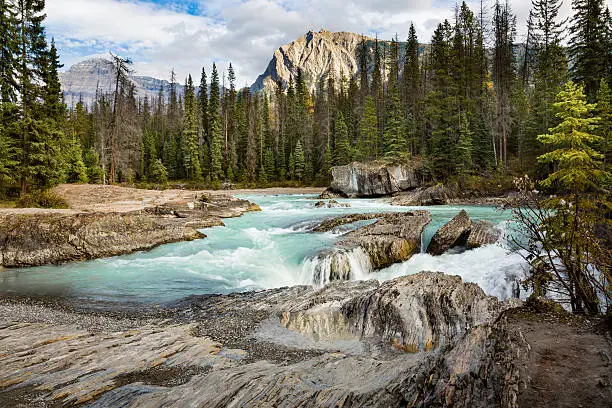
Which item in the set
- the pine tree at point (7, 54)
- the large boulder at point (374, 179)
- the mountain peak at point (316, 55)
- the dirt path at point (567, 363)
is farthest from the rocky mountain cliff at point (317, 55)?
the dirt path at point (567, 363)

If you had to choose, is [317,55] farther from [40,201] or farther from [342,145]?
[40,201]

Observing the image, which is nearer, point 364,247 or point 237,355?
point 237,355

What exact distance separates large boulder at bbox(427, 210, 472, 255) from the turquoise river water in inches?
22.3

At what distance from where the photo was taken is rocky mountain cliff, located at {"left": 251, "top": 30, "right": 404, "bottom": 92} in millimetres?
170375

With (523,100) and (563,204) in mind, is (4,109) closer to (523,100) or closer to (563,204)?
(563,204)

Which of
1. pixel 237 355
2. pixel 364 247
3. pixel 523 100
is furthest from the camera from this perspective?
pixel 523 100

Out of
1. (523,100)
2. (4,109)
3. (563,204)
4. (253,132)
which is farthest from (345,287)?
(253,132)

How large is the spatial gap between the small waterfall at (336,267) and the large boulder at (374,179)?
27480 mm

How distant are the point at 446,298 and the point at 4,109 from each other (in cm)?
2927

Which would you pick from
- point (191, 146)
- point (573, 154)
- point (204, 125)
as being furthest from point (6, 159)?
point (204, 125)

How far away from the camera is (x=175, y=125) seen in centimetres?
6900

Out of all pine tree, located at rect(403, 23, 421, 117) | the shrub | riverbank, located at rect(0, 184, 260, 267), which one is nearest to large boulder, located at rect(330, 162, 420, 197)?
pine tree, located at rect(403, 23, 421, 117)

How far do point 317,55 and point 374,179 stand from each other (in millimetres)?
155420

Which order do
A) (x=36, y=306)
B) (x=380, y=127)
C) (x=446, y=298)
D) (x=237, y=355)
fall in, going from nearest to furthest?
(x=237, y=355) → (x=446, y=298) → (x=36, y=306) → (x=380, y=127)
